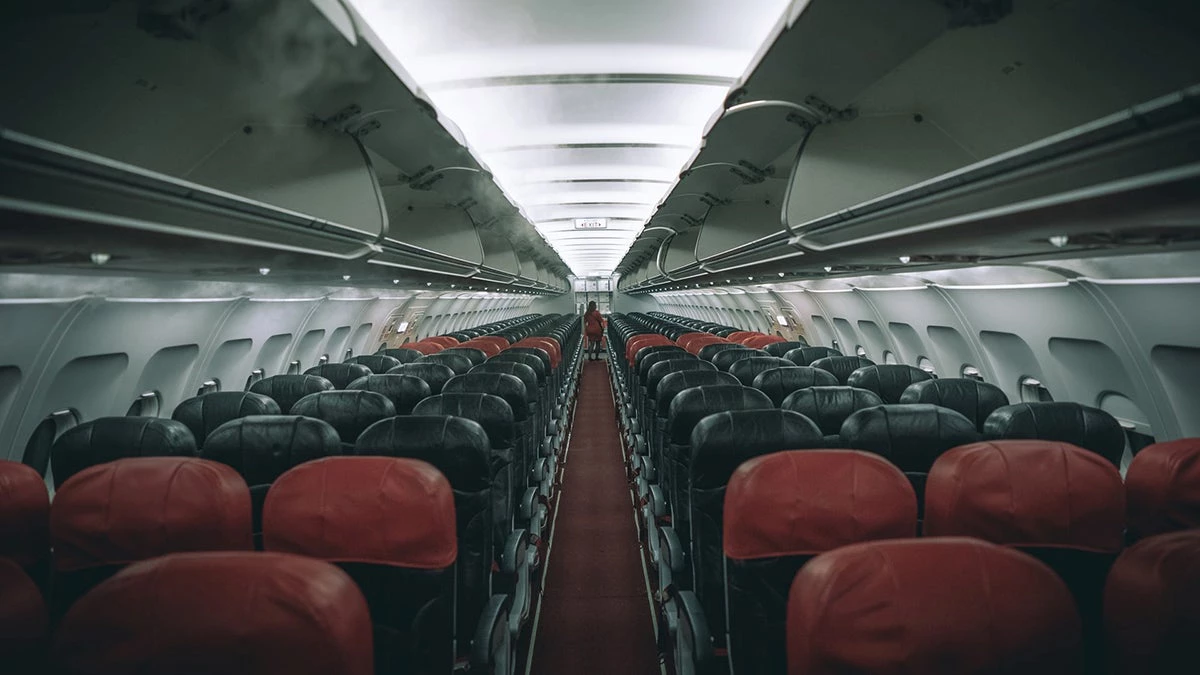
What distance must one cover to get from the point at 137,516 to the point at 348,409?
2.24m

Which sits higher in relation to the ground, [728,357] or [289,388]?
[728,357]

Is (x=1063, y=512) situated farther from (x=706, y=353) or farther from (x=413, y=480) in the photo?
(x=706, y=353)

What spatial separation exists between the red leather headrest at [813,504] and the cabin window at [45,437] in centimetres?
614

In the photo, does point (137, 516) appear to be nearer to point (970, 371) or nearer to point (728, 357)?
point (728, 357)

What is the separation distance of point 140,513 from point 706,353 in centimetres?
788

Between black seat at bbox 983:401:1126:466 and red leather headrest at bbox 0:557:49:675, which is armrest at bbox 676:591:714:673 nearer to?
red leather headrest at bbox 0:557:49:675

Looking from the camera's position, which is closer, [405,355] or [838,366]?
[838,366]

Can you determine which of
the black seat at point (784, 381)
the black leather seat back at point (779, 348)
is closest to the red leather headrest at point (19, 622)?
the black seat at point (784, 381)

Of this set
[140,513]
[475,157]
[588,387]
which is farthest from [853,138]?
[588,387]

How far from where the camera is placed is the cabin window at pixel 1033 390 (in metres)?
6.24

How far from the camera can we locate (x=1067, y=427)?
3.42 meters

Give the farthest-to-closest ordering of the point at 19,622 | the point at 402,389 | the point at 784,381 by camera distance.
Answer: the point at 784,381, the point at 402,389, the point at 19,622

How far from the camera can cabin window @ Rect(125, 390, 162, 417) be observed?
6012mm

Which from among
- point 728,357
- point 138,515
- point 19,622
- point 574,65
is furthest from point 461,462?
point 728,357
